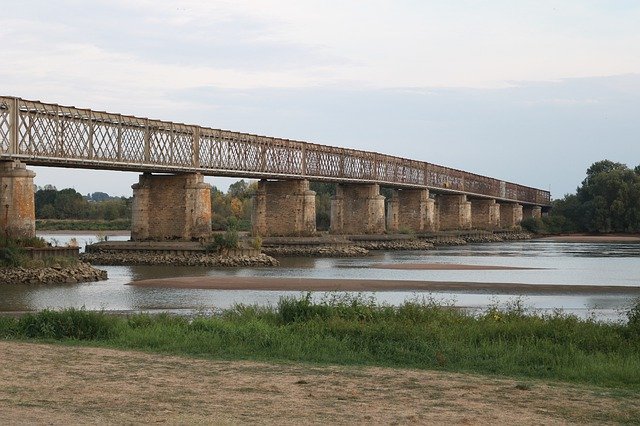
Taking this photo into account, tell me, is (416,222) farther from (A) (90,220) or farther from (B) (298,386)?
(B) (298,386)

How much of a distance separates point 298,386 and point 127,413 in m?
3.37

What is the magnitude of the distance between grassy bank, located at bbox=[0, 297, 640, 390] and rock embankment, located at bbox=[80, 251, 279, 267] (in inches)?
1586

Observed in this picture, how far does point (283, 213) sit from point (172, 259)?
2161 cm

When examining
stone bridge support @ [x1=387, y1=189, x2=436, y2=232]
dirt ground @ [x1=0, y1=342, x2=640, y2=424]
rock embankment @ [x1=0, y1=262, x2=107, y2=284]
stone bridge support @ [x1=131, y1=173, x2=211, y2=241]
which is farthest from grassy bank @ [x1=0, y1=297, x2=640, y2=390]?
stone bridge support @ [x1=387, y1=189, x2=436, y2=232]

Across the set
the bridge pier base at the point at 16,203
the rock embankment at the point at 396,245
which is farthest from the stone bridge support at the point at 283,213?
the bridge pier base at the point at 16,203

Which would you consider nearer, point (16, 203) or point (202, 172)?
point (16, 203)

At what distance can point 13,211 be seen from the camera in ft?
161

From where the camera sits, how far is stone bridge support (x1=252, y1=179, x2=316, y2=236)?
84.9 meters

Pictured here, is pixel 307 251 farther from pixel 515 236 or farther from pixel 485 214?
pixel 485 214

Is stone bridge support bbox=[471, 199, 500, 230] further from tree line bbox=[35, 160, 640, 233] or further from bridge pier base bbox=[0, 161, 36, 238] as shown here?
bridge pier base bbox=[0, 161, 36, 238]

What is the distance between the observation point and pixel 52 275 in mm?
48031

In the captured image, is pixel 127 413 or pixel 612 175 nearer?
pixel 127 413

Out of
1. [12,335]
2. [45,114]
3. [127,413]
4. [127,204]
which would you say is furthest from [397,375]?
[127,204]

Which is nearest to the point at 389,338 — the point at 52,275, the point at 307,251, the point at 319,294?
the point at 319,294
